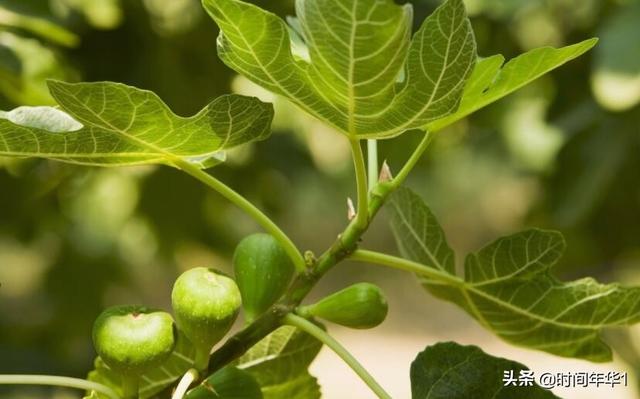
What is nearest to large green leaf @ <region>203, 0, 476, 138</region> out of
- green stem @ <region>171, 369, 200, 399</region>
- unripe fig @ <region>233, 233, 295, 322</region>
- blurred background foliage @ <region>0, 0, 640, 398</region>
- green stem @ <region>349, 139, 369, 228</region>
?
green stem @ <region>349, 139, 369, 228</region>

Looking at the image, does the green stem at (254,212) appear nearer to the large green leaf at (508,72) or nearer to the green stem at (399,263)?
the green stem at (399,263)

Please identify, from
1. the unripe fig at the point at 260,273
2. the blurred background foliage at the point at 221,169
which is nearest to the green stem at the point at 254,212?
the unripe fig at the point at 260,273

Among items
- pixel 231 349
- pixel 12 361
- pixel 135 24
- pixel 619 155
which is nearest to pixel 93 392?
pixel 231 349

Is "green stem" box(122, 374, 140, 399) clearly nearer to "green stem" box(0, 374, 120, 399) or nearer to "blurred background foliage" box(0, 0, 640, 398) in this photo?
"green stem" box(0, 374, 120, 399)

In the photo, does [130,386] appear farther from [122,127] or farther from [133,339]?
[122,127]

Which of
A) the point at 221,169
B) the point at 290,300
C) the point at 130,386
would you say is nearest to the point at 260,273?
the point at 290,300
